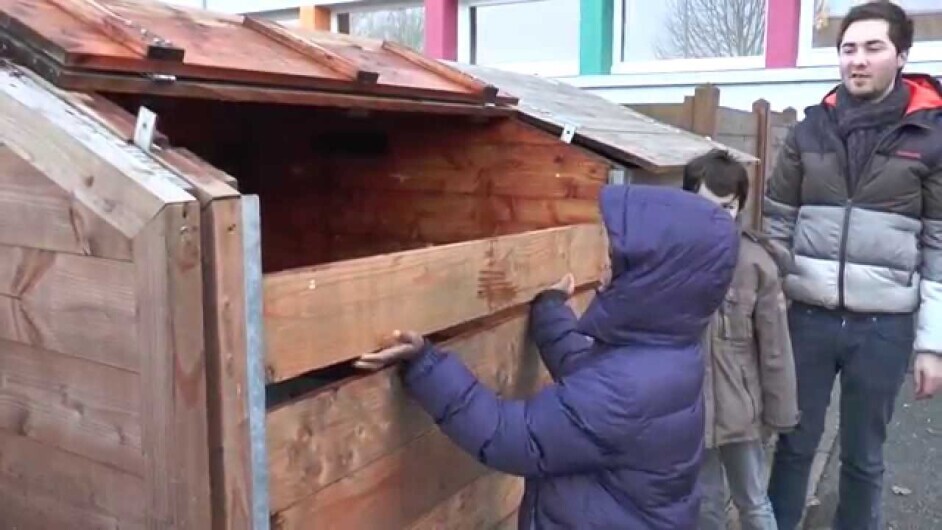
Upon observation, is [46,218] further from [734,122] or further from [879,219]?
[734,122]

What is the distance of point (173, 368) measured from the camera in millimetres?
1347

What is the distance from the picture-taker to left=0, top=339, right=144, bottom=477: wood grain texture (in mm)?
1423

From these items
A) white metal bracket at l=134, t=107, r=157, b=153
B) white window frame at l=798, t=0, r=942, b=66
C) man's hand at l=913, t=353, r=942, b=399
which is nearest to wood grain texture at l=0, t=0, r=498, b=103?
white metal bracket at l=134, t=107, r=157, b=153

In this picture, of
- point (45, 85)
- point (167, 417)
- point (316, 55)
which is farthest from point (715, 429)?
point (45, 85)

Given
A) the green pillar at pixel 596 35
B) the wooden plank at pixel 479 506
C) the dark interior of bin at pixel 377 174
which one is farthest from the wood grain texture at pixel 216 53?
the green pillar at pixel 596 35

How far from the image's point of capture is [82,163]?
1.38 m

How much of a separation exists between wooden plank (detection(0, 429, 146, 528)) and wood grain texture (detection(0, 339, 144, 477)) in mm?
16

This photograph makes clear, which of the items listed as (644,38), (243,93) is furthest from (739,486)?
(644,38)

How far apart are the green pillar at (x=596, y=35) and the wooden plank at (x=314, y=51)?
A: 6487 mm

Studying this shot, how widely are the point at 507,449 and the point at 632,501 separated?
317 mm

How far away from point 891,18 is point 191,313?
2362mm

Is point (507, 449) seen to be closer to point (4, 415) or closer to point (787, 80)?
point (4, 415)

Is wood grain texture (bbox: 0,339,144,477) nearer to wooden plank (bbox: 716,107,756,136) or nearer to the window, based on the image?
wooden plank (bbox: 716,107,756,136)

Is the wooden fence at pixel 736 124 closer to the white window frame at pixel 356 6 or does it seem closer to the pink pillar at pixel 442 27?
the pink pillar at pixel 442 27
